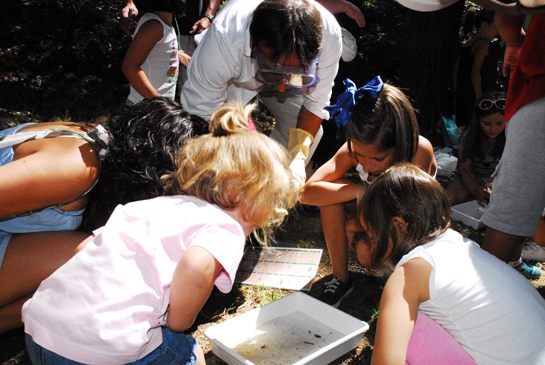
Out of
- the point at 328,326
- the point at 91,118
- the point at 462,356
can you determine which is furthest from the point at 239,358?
the point at 91,118

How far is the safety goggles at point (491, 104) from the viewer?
8.61 ft

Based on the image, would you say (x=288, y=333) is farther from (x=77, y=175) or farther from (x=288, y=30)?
(x=288, y=30)

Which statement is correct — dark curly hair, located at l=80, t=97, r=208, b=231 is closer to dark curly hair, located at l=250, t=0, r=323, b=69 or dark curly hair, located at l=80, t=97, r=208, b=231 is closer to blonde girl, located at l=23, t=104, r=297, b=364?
blonde girl, located at l=23, t=104, r=297, b=364

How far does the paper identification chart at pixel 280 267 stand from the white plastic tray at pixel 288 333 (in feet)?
0.78

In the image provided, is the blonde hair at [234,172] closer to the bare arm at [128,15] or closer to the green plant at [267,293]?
the green plant at [267,293]

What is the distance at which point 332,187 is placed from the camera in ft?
5.62

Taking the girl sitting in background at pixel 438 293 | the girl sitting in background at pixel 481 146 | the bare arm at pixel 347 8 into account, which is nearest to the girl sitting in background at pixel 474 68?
the girl sitting in background at pixel 481 146

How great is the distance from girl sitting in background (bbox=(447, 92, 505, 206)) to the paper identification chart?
1183mm

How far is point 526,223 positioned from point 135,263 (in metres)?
1.38

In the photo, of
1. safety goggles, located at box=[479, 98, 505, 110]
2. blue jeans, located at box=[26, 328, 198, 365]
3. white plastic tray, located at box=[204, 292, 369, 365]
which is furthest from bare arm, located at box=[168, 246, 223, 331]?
safety goggles, located at box=[479, 98, 505, 110]

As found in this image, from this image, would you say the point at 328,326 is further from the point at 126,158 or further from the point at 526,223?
the point at 126,158

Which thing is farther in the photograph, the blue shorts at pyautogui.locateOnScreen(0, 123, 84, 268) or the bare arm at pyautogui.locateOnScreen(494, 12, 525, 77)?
the bare arm at pyautogui.locateOnScreen(494, 12, 525, 77)

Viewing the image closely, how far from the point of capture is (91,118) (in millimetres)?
4219

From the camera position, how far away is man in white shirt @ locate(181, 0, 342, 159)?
4.97ft
